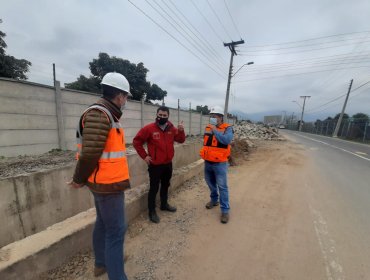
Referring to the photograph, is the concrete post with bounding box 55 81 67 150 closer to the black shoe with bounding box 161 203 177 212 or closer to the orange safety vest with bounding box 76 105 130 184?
the black shoe with bounding box 161 203 177 212

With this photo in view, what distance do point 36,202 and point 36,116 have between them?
12.7 ft

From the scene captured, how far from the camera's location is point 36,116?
5.64m

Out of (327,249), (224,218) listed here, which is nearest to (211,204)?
(224,218)

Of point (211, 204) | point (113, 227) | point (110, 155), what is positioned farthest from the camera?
point (211, 204)

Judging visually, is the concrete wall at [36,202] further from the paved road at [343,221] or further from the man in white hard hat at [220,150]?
the paved road at [343,221]

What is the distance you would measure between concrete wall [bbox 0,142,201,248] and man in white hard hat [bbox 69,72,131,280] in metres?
1.08

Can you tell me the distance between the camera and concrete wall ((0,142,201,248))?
2.43 m

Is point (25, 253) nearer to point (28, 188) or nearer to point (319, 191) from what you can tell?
point (28, 188)

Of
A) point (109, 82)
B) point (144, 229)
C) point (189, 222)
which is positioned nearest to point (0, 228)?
point (144, 229)

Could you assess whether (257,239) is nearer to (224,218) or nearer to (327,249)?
(224,218)

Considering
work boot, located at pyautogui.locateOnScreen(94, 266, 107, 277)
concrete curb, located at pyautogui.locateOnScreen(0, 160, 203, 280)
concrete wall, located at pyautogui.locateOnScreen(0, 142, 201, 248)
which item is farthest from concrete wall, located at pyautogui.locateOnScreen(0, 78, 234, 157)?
work boot, located at pyautogui.locateOnScreen(94, 266, 107, 277)

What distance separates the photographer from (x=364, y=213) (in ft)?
13.1

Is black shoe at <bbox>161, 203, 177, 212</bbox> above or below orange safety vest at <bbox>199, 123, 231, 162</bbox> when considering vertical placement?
below

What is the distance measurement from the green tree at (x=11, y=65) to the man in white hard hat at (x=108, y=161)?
1797 cm
